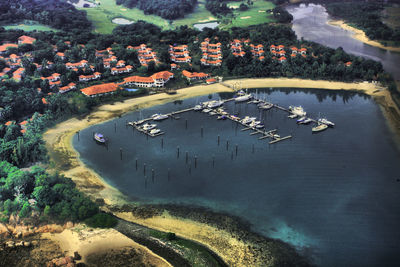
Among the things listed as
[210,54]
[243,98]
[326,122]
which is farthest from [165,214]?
[210,54]

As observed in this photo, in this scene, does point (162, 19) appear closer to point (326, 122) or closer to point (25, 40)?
point (25, 40)

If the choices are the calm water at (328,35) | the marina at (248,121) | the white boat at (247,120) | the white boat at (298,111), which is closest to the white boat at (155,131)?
the marina at (248,121)

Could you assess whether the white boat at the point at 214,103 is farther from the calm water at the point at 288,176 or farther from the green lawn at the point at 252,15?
the green lawn at the point at 252,15

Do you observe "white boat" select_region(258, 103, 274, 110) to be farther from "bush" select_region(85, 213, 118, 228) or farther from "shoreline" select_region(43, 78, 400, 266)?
"bush" select_region(85, 213, 118, 228)

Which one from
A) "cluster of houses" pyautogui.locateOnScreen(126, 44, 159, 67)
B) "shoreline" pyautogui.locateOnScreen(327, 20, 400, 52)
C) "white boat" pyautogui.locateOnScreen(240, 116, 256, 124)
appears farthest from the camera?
"shoreline" pyautogui.locateOnScreen(327, 20, 400, 52)

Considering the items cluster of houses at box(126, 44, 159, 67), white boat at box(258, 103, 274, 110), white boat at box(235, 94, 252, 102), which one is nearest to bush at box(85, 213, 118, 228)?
white boat at box(258, 103, 274, 110)

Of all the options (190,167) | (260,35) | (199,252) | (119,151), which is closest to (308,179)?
(190,167)

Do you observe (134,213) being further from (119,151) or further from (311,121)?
(311,121)
